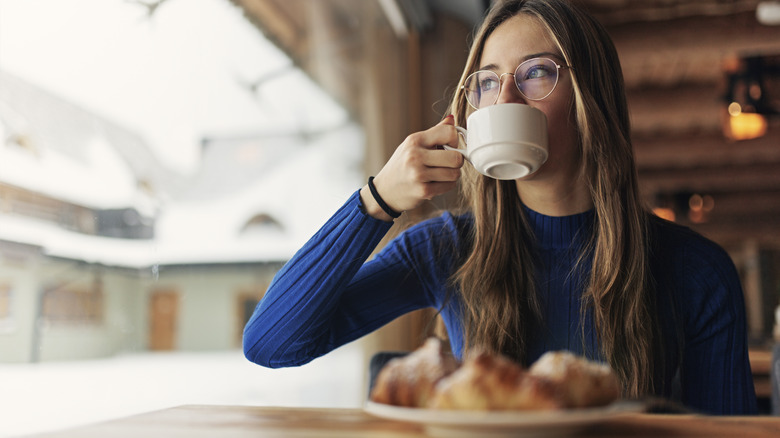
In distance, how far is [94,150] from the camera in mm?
1630

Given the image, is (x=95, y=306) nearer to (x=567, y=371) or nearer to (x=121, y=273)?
(x=121, y=273)

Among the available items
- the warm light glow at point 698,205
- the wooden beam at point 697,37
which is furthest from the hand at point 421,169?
the warm light glow at point 698,205

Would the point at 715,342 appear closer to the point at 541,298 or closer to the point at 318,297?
the point at 541,298

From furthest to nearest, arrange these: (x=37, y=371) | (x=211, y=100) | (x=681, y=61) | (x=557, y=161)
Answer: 1. (x=681, y=61)
2. (x=211, y=100)
3. (x=37, y=371)
4. (x=557, y=161)

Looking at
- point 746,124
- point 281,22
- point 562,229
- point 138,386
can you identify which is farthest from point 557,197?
point 746,124

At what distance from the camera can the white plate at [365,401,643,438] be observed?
543 mm

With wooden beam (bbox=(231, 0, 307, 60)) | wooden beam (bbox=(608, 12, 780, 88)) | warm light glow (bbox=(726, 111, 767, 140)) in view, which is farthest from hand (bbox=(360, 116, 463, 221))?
warm light glow (bbox=(726, 111, 767, 140))

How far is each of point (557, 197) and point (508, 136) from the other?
0.40 m

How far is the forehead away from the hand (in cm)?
24

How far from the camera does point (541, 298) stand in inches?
47.4

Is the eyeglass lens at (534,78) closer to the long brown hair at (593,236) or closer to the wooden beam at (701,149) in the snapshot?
the long brown hair at (593,236)

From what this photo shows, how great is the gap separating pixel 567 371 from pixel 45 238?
3.77 ft

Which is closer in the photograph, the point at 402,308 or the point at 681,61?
the point at 402,308

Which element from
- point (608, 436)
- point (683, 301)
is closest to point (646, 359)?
point (683, 301)
